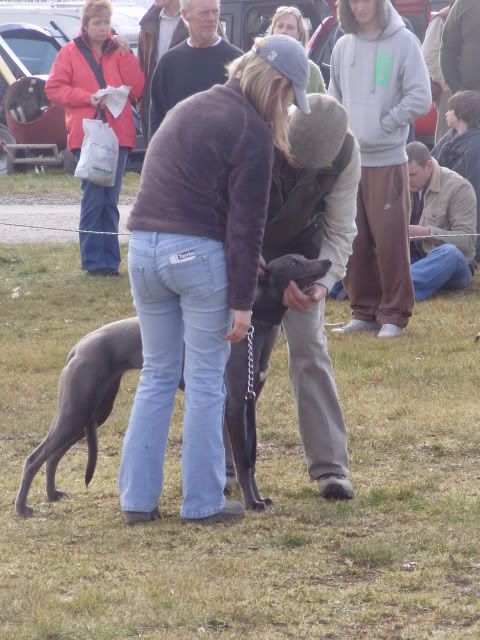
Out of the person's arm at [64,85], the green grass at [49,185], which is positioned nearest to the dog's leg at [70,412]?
the person's arm at [64,85]

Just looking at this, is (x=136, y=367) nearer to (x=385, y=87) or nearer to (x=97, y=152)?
(x=385, y=87)

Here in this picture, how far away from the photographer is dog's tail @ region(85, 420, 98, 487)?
17.0 ft

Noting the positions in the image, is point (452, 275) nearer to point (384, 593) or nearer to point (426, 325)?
point (426, 325)

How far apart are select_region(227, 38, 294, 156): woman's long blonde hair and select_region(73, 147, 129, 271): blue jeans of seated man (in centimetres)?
577

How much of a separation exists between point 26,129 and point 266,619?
49.0 feet

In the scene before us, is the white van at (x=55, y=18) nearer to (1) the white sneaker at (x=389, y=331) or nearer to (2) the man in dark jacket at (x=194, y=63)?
(1) the white sneaker at (x=389, y=331)

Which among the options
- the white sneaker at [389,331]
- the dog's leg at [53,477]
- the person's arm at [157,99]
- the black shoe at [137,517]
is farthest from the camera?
the white sneaker at [389,331]

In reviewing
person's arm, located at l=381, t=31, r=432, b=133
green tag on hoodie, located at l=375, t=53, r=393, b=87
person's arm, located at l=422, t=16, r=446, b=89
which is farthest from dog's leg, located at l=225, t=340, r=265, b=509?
person's arm, located at l=422, t=16, r=446, b=89

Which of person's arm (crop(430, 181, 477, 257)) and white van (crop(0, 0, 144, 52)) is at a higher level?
person's arm (crop(430, 181, 477, 257))

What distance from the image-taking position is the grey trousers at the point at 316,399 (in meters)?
5.09

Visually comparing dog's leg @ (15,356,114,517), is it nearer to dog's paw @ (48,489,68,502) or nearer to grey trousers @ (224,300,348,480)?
dog's paw @ (48,489,68,502)

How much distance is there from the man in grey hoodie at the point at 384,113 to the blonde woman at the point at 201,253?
3.54 m

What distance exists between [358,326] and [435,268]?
4.10 feet

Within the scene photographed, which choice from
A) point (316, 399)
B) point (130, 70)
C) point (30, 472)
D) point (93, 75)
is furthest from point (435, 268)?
point (30, 472)
